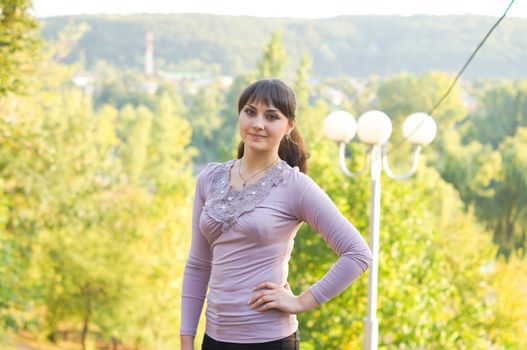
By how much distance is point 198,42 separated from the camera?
63188 millimetres

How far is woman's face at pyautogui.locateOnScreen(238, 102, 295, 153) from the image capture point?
159 cm

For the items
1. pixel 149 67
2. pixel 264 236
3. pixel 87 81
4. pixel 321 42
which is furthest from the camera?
pixel 149 67

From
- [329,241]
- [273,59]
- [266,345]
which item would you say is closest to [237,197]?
[329,241]

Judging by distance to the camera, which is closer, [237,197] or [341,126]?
[237,197]

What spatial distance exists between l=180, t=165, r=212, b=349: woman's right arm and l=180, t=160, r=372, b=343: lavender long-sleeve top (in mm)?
64

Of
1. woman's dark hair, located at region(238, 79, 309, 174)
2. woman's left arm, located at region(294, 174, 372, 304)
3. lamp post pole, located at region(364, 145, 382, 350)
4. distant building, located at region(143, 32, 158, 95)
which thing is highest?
distant building, located at region(143, 32, 158, 95)

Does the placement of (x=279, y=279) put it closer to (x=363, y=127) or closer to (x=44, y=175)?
(x=363, y=127)

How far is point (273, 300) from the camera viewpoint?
1.54 meters

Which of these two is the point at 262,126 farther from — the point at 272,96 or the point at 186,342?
the point at 186,342

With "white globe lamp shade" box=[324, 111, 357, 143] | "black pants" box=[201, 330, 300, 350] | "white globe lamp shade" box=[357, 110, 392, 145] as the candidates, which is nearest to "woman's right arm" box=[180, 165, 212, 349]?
"black pants" box=[201, 330, 300, 350]

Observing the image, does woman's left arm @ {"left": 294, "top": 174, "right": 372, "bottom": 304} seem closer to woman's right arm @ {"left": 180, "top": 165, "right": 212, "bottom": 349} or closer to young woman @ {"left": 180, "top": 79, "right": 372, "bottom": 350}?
young woman @ {"left": 180, "top": 79, "right": 372, "bottom": 350}

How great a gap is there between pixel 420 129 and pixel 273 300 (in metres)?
4.10

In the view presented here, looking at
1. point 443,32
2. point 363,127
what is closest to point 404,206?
point 363,127

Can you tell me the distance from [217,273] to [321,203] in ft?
0.92
